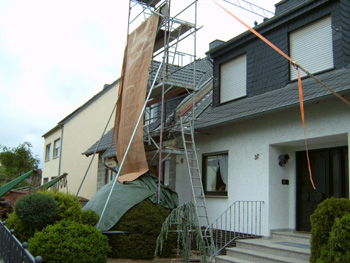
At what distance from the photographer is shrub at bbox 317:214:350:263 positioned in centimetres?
506

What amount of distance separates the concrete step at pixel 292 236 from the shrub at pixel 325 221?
6.95 ft

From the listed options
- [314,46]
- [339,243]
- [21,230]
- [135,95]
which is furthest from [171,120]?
[339,243]

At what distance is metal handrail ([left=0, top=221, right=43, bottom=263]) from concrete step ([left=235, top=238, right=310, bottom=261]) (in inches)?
182

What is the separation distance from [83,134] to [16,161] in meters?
16.4

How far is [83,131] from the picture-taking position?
74.6ft

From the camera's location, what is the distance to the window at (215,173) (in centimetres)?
1059

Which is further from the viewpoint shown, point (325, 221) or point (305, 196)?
point (305, 196)

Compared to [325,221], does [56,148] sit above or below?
above

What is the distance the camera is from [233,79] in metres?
11.4

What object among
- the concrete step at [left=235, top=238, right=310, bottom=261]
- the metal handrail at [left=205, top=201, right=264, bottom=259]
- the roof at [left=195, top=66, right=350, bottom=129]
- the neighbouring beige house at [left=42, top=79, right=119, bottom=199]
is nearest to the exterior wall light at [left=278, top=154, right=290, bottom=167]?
the metal handrail at [left=205, top=201, right=264, bottom=259]

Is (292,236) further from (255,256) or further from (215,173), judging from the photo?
(215,173)

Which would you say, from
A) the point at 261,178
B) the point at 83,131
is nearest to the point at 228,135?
the point at 261,178

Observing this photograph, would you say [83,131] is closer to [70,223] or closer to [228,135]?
[228,135]

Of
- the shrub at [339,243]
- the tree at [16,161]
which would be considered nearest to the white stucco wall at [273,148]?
the shrub at [339,243]
